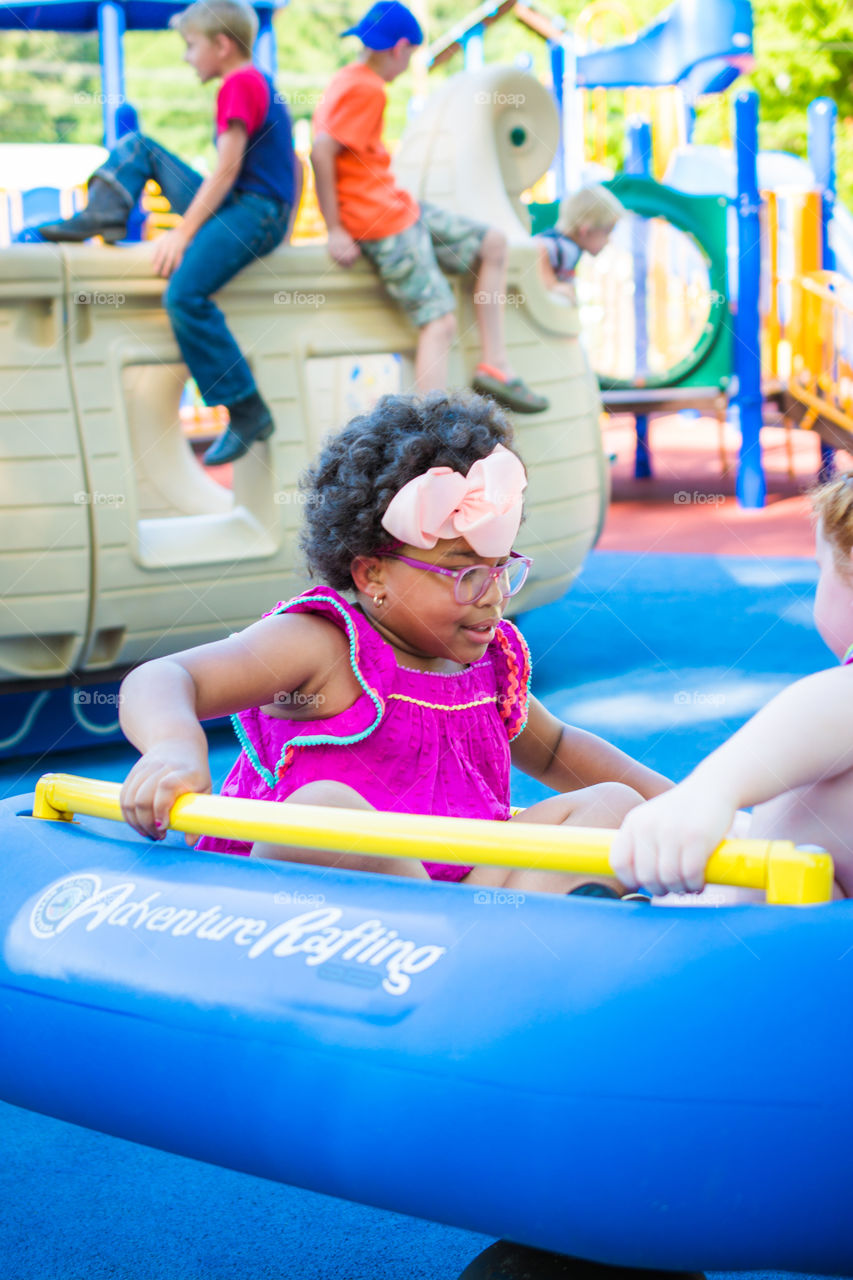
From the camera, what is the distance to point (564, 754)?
6.04 ft

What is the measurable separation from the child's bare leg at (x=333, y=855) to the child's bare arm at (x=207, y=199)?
2.07 meters

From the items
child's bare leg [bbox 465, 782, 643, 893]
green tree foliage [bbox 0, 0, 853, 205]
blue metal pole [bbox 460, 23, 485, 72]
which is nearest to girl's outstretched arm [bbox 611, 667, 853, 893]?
child's bare leg [bbox 465, 782, 643, 893]

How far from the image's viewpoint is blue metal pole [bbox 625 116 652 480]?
7.62 m

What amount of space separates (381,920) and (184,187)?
2.78 m

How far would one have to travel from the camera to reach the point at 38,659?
3223 millimetres

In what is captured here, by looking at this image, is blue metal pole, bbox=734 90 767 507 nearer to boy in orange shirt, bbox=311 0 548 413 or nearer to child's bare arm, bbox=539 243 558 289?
child's bare arm, bbox=539 243 558 289

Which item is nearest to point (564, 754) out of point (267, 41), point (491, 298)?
point (491, 298)

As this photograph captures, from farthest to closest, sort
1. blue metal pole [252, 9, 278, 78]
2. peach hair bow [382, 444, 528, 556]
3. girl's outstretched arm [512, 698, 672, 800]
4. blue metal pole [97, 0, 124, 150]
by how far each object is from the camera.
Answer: blue metal pole [97, 0, 124, 150] → blue metal pole [252, 9, 278, 78] → girl's outstretched arm [512, 698, 672, 800] → peach hair bow [382, 444, 528, 556]

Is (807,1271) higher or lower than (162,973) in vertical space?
lower

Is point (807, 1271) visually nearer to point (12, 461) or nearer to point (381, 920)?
point (381, 920)

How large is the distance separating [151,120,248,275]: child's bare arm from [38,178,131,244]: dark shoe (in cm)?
11

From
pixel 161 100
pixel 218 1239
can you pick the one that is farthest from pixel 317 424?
pixel 161 100

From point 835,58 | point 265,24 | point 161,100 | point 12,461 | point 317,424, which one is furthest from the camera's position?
point 161,100

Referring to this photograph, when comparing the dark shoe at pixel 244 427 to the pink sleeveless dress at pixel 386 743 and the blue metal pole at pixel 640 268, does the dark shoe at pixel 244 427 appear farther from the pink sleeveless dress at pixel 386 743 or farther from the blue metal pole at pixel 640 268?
the blue metal pole at pixel 640 268
